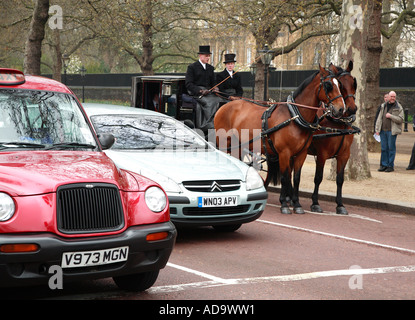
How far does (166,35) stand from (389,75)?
666 inches

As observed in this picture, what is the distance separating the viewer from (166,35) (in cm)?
5338

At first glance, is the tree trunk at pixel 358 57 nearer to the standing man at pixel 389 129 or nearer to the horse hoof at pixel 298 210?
the standing man at pixel 389 129

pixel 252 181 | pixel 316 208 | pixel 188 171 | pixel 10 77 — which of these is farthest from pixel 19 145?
pixel 316 208

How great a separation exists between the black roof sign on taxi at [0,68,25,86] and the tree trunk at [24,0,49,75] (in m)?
20.2

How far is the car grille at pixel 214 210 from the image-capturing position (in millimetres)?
8656

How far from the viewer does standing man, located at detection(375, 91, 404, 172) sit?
62.4 ft

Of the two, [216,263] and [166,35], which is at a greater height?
[166,35]

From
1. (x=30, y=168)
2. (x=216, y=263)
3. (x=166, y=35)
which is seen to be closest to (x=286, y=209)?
(x=216, y=263)

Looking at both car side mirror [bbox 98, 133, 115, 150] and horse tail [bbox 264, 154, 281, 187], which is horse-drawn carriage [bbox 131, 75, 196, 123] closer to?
horse tail [bbox 264, 154, 281, 187]

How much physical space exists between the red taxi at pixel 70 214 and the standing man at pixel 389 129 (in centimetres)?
1373

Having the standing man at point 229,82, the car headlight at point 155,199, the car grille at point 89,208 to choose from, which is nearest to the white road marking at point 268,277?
the car headlight at point 155,199

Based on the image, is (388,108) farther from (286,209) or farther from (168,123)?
(168,123)

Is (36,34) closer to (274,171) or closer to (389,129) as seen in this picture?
(389,129)
